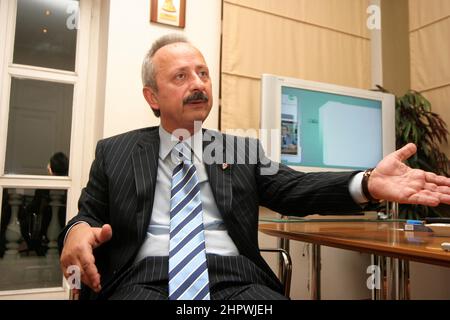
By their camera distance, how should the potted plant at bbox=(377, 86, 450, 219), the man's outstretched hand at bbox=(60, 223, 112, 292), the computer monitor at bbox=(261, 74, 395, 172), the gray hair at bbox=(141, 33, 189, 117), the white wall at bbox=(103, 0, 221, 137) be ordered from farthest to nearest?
the potted plant at bbox=(377, 86, 450, 219), the white wall at bbox=(103, 0, 221, 137), the computer monitor at bbox=(261, 74, 395, 172), the gray hair at bbox=(141, 33, 189, 117), the man's outstretched hand at bbox=(60, 223, 112, 292)

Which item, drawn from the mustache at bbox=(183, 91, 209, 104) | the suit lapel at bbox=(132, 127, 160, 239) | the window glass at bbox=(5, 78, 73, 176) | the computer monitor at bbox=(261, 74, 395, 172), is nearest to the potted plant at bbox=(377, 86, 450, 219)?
the computer monitor at bbox=(261, 74, 395, 172)

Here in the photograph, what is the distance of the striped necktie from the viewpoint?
3.23 ft

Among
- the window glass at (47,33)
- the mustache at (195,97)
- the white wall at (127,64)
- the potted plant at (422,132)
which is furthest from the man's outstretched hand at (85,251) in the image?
the potted plant at (422,132)

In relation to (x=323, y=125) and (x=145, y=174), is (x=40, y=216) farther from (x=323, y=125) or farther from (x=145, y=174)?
(x=323, y=125)

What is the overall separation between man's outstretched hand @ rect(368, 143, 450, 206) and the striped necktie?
48 centimetres

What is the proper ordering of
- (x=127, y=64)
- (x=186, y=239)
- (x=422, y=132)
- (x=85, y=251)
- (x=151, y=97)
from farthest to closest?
(x=422, y=132), (x=127, y=64), (x=151, y=97), (x=186, y=239), (x=85, y=251)

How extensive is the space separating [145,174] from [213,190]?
0.21m

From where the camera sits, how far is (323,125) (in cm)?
226

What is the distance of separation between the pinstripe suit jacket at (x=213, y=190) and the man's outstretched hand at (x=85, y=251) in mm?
124

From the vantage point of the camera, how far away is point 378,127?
2.42 m

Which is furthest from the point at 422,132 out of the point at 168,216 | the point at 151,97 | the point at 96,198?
the point at 96,198

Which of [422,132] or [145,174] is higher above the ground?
[422,132]

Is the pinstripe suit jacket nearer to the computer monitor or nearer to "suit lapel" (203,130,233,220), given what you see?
"suit lapel" (203,130,233,220)
